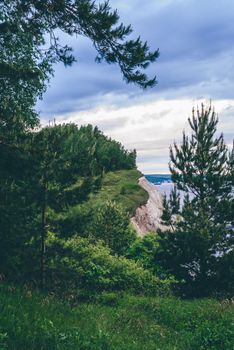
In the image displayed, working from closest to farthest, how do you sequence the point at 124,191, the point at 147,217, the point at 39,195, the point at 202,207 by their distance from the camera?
the point at 39,195 < the point at 202,207 < the point at 124,191 < the point at 147,217

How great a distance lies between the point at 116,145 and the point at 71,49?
3166 centimetres

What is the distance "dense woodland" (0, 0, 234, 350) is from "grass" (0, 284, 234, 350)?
0.11ft

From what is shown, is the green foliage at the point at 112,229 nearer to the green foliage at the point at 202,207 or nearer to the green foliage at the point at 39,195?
the green foliage at the point at 202,207

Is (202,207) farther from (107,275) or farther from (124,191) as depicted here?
(124,191)

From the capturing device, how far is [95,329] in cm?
886

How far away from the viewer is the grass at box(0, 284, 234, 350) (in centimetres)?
711

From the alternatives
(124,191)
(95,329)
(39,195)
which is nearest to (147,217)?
(124,191)

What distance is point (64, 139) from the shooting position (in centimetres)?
1594

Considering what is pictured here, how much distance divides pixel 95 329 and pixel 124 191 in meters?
27.9

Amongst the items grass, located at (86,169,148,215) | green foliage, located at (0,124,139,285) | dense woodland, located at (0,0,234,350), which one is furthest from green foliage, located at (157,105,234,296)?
grass, located at (86,169,148,215)

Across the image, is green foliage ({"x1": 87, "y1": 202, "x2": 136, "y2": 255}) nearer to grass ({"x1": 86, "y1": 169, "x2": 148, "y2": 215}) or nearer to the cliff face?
grass ({"x1": 86, "y1": 169, "x2": 148, "y2": 215})

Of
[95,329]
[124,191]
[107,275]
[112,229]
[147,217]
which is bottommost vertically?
[107,275]

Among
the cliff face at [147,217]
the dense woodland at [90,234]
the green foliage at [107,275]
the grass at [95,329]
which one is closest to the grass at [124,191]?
the cliff face at [147,217]

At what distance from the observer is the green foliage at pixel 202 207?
20766 millimetres
